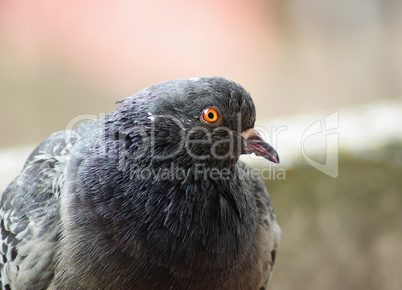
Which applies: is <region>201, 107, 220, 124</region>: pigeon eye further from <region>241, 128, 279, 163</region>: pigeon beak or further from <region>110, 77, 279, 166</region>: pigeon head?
<region>241, 128, 279, 163</region>: pigeon beak

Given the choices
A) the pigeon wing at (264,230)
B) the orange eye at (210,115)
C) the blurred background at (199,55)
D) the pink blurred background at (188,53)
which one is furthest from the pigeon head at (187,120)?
the pink blurred background at (188,53)

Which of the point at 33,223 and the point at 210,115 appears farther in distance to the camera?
the point at 33,223

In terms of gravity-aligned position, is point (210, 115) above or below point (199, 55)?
below

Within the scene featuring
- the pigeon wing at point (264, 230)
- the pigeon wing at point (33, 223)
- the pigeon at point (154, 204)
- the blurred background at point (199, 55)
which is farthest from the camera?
the blurred background at point (199, 55)

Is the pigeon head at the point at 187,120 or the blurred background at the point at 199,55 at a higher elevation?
the blurred background at the point at 199,55

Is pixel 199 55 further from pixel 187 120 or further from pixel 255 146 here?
pixel 187 120

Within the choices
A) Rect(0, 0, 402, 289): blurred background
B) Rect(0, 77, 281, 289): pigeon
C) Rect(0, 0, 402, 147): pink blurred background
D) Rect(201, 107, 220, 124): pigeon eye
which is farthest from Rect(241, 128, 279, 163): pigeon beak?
Rect(0, 0, 402, 147): pink blurred background

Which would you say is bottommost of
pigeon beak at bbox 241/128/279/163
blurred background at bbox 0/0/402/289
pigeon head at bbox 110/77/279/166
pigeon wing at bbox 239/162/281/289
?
pigeon wing at bbox 239/162/281/289

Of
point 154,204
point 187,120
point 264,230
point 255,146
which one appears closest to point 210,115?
point 187,120

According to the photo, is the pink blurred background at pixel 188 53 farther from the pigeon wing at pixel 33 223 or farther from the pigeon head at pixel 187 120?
the pigeon head at pixel 187 120
